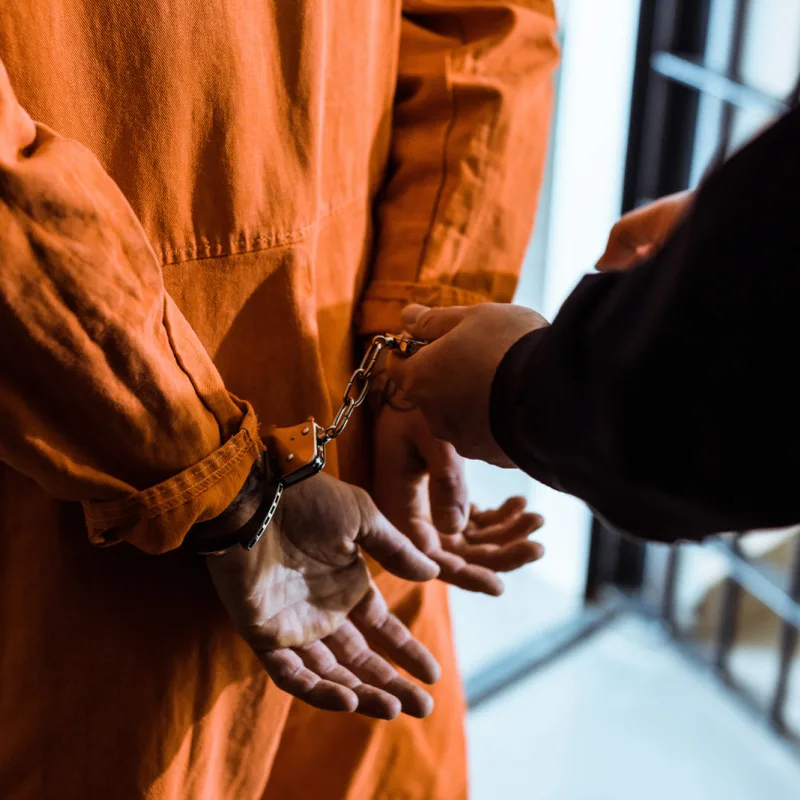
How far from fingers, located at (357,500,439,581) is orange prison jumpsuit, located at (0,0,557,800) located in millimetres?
82

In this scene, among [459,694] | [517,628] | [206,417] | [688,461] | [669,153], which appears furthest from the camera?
[517,628]

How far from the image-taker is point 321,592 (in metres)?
0.68

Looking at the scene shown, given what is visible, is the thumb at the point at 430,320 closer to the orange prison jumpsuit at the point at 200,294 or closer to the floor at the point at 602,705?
the orange prison jumpsuit at the point at 200,294

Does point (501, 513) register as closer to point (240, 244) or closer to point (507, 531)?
point (507, 531)

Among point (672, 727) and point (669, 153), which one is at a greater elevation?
point (669, 153)


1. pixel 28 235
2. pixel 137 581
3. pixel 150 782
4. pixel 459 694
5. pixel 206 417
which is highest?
pixel 28 235

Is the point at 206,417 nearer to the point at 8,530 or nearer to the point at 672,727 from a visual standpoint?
the point at 8,530

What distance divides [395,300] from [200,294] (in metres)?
0.19

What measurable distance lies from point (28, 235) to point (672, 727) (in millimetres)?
1649

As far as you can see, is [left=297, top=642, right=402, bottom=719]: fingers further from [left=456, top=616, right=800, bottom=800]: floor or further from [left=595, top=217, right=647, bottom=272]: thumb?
[left=456, top=616, right=800, bottom=800]: floor

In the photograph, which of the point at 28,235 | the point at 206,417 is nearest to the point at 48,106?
the point at 28,235

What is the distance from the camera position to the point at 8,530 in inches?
25.2

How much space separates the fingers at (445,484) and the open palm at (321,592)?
0.30ft

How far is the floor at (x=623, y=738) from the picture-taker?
1616 millimetres
